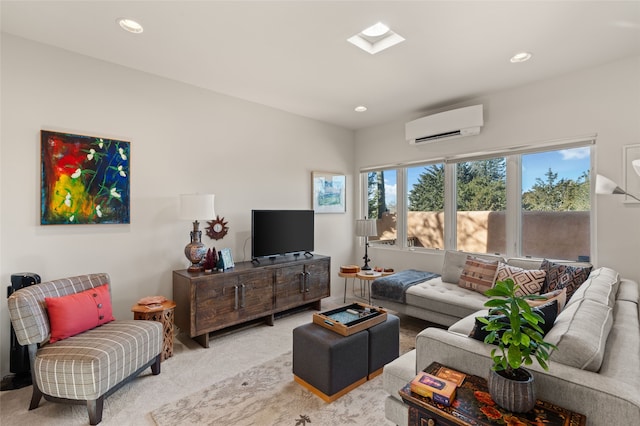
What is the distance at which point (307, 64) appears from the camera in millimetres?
2859

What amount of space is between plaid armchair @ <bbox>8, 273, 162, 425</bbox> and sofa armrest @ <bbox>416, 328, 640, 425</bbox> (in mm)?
2048

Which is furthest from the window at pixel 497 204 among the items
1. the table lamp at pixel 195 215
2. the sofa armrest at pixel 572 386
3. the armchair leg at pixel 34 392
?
the armchair leg at pixel 34 392

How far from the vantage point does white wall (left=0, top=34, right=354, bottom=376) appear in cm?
244

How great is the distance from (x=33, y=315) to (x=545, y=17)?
406 cm

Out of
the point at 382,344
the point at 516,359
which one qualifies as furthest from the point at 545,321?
the point at 382,344

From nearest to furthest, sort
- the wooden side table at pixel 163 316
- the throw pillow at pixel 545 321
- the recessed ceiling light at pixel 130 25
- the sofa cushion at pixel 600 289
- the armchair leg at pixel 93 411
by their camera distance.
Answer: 1. the throw pillow at pixel 545 321
2. the sofa cushion at pixel 600 289
3. the armchair leg at pixel 93 411
4. the recessed ceiling light at pixel 130 25
5. the wooden side table at pixel 163 316

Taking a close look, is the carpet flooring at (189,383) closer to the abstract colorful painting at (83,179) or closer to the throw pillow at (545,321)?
the throw pillow at (545,321)

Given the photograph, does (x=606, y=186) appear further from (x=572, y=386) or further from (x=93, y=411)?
(x=93, y=411)

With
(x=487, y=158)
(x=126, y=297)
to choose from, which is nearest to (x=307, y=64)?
(x=487, y=158)

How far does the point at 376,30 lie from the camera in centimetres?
239

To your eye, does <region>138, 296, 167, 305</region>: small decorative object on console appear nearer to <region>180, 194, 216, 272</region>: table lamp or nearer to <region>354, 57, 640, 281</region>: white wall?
<region>180, 194, 216, 272</region>: table lamp

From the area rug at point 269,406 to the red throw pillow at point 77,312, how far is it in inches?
32.7

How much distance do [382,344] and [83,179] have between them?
2972 millimetres

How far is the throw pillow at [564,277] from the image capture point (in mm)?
2576
